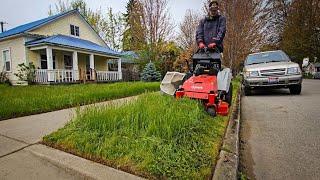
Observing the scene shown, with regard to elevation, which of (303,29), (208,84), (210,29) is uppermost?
(303,29)

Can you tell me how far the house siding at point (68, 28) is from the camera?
20925mm

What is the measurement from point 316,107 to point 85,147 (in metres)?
6.20

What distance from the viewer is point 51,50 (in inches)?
706

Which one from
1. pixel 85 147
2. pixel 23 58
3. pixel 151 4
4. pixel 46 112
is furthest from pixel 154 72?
pixel 85 147

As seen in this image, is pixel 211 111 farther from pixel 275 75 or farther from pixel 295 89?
pixel 295 89

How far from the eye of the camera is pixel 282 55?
10438 millimetres

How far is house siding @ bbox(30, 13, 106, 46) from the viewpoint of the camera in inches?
824

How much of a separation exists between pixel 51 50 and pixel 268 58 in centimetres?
1450

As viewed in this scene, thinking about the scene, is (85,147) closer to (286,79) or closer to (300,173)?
(300,173)

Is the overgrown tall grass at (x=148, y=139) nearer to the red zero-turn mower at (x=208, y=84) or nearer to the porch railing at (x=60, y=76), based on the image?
the red zero-turn mower at (x=208, y=84)

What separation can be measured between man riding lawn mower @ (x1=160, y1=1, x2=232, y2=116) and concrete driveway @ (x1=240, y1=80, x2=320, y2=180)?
78 cm

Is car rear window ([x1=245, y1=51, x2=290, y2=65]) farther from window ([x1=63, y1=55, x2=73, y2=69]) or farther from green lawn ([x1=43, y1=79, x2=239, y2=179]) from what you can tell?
window ([x1=63, y1=55, x2=73, y2=69])

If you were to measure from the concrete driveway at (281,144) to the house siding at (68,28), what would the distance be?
19341 millimetres

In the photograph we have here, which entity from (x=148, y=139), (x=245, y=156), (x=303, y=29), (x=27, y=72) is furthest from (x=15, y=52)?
(x=303, y=29)
